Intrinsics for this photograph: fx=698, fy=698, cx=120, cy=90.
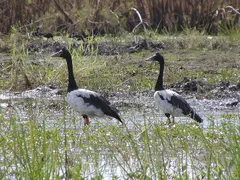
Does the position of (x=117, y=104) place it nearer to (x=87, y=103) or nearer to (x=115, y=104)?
(x=115, y=104)

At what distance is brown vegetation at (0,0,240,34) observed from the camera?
16922mm

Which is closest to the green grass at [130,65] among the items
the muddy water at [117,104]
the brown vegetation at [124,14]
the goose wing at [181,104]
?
the muddy water at [117,104]

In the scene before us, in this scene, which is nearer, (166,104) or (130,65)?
(166,104)

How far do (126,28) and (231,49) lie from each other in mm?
3835

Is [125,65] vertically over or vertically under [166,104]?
under

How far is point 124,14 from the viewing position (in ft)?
58.9

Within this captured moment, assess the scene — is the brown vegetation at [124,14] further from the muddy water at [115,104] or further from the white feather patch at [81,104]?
the white feather patch at [81,104]

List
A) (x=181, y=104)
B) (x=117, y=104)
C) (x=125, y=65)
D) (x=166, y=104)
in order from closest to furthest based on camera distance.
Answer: (x=181, y=104) → (x=166, y=104) → (x=117, y=104) → (x=125, y=65)

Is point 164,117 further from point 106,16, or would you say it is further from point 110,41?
point 106,16

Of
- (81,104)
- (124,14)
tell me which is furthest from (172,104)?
(124,14)

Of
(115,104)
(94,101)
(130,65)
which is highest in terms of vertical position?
(94,101)

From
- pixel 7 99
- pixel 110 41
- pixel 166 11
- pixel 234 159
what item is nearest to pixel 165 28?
pixel 166 11

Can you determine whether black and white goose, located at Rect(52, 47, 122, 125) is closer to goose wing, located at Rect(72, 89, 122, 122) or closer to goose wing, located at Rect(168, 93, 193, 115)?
goose wing, located at Rect(72, 89, 122, 122)

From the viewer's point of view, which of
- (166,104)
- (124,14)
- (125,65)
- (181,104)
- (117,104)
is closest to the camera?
(181,104)
